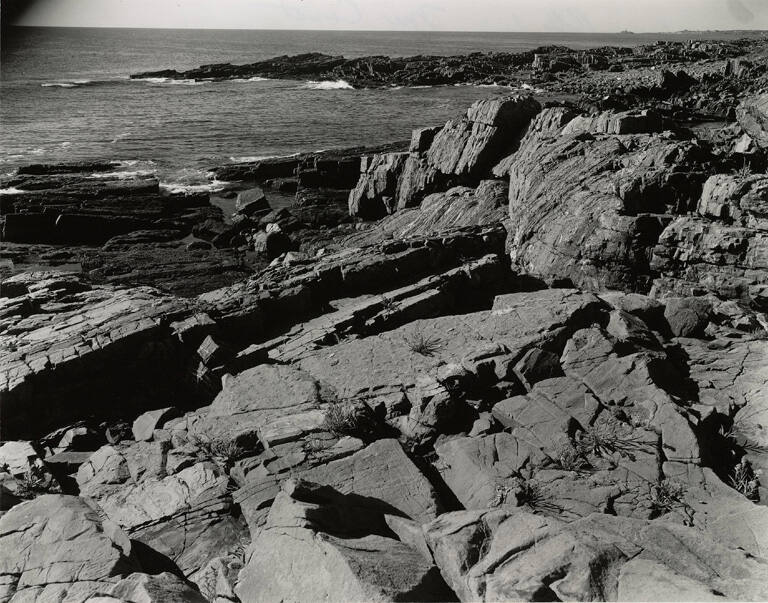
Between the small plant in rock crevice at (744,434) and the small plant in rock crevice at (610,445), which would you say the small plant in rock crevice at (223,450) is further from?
the small plant in rock crevice at (744,434)

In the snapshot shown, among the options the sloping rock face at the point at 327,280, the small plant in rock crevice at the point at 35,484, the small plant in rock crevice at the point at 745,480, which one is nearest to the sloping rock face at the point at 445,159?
the sloping rock face at the point at 327,280

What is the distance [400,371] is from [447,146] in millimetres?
22615

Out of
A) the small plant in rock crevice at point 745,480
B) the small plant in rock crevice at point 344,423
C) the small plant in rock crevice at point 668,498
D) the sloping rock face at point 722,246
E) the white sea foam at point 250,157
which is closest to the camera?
the small plant in rock crevice at point 668,498

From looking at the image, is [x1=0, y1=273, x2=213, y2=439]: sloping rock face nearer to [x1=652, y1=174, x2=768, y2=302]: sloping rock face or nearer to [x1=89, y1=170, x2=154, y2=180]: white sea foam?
[x1=652, y1=174, x2=768, y2=302]: sloping rock face

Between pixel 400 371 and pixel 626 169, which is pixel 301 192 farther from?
pixel 400 371

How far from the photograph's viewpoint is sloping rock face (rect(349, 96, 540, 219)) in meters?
31.3

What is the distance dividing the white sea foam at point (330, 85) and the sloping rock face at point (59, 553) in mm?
Result: 95687

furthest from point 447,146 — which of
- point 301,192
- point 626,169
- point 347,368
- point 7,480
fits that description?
point 7,480

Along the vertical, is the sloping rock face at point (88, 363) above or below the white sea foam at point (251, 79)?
below

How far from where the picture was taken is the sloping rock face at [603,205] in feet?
57.1

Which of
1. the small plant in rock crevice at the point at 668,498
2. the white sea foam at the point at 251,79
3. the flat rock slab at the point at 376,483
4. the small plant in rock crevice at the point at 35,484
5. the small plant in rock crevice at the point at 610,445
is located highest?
the white sea foam at the point at 251,79

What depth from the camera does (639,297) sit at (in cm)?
1514

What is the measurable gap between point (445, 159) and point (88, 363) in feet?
75.9

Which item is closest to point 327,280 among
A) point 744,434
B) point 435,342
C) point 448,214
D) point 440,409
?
point 435,342
